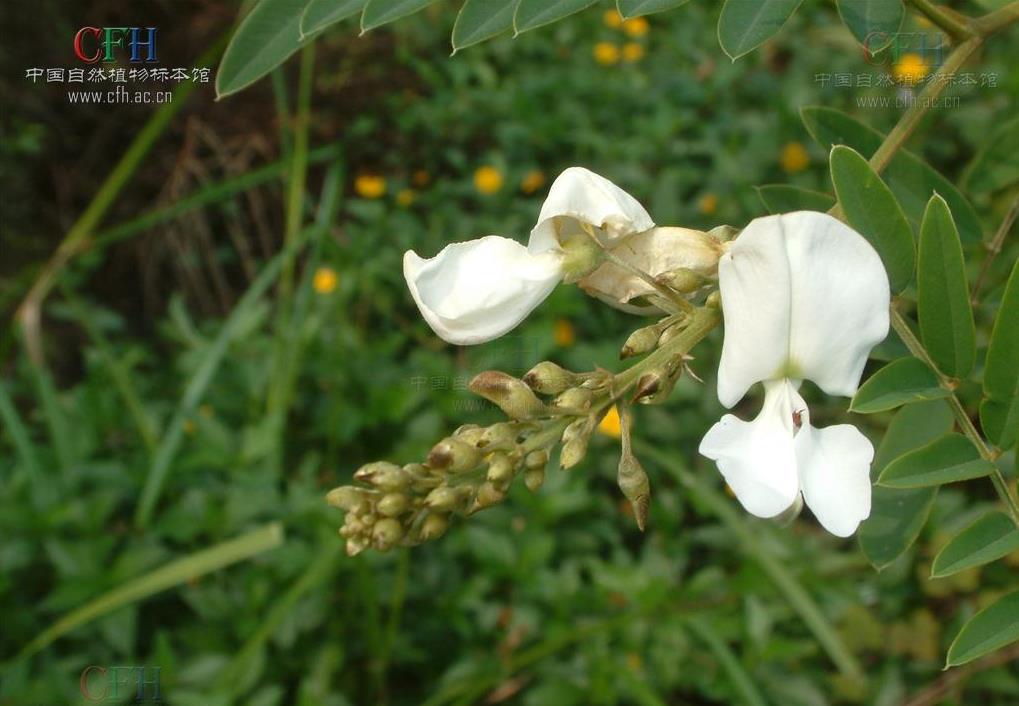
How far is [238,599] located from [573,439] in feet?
3.99

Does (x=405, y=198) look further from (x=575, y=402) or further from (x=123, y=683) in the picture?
(x=575, y=402)

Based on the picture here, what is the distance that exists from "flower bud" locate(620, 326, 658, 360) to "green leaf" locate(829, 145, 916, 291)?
161mm

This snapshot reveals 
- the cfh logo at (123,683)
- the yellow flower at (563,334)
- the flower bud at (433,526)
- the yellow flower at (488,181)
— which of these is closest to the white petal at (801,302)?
the flower bud at (433,526)

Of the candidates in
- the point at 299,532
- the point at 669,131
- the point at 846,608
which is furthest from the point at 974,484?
the point at 299,532

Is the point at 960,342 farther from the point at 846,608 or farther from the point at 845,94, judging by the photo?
the point at 845,94

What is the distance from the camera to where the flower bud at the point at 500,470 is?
682 millimetres

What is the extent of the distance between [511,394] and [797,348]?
0.64 feet

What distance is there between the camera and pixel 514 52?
2.89 meters

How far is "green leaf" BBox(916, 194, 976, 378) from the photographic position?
71cm

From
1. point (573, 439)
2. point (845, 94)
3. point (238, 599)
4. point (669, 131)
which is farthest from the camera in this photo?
point (845, 94)

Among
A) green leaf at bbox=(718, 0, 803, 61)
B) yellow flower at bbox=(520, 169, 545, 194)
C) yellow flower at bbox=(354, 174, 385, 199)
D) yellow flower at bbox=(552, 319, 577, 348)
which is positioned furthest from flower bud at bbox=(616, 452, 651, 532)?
yellow flower at bbox=(354, 174, 385, 199)

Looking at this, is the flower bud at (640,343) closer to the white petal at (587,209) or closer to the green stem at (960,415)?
the white petal at (587,209)

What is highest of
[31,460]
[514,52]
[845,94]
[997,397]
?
[514,52]

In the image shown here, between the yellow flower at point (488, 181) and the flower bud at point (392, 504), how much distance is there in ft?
5.86
